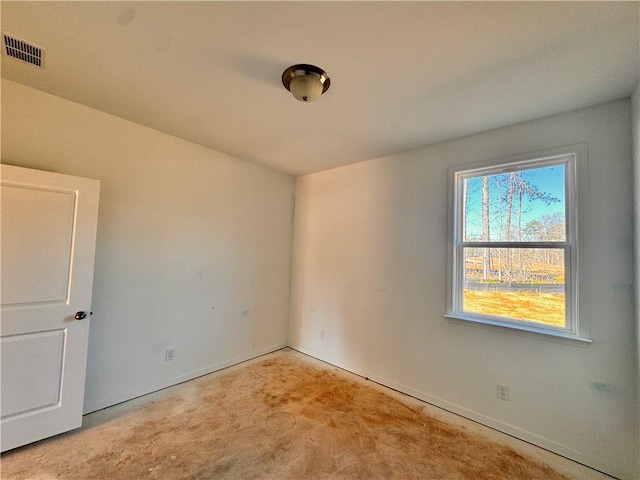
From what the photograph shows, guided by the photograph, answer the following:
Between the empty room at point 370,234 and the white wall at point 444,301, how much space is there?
0.05 feet

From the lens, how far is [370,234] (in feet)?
10.5

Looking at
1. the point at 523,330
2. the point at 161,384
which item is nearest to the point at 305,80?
the point at 523,330

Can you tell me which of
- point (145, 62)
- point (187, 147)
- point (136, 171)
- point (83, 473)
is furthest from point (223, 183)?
point (83, 473)

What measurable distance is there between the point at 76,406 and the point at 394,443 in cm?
242

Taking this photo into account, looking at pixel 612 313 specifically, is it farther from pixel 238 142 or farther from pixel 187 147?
pixel 187 147

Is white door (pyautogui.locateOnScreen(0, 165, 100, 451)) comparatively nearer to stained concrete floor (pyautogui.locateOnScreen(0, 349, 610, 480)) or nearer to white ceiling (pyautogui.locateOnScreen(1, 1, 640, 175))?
stained concrete floor (pyautogui.locateOnScreen(0, 349, 610, 480))

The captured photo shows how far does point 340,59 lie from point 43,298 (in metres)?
2.63

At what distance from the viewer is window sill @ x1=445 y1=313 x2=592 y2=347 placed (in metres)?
1.93

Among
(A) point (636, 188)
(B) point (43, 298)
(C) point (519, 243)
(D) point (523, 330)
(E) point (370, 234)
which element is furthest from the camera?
(E) point (370, 234)

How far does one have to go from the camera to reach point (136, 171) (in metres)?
2.53

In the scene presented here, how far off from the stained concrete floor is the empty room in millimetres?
19

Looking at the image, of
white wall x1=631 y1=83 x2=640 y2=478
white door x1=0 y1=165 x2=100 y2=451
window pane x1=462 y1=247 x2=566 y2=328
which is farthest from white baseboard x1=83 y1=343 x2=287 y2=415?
white wall x1=631 y1=83 x2=640 y2=478

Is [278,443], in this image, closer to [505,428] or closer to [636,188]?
[505,428]

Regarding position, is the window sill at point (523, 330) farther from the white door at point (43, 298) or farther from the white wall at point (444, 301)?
the white door at point (43, 298)
